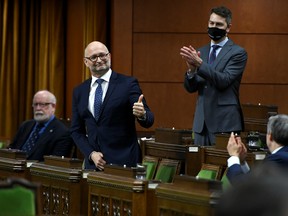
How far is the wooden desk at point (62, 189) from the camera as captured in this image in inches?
165

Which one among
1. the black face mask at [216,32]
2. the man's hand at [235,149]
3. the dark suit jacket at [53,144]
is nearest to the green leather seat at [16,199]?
the man's hand at [235,149]

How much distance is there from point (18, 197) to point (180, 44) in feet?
22.4

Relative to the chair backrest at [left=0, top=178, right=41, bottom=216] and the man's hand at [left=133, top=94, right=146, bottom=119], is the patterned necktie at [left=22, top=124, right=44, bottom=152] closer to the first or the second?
the man's hand at [left=133, top=94, right=146, bottom=119]

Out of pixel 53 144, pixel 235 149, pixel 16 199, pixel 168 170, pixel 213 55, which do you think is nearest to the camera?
pixel 16 199

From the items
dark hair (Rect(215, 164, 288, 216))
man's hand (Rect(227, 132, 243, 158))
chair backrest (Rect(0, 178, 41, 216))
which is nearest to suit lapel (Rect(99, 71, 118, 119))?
man's hand (Rect(227, 132, 243, 158))

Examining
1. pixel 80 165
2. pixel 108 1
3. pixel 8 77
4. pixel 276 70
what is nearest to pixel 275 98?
pixel 276 70

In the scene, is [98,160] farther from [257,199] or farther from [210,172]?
[257,199]

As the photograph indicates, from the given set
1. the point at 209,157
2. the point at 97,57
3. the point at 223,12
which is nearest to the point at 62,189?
the point at 97,57

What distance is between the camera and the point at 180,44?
9250 millimetres

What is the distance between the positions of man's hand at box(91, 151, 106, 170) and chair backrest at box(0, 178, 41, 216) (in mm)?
1863

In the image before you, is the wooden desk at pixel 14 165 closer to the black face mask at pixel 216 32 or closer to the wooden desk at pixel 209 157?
the wooden desk at pixel 209 157

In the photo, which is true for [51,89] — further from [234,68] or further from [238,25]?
[234,68]

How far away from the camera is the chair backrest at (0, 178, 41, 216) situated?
8.37 feet

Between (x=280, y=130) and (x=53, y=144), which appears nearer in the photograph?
(x=280, y=130)
